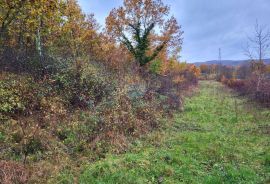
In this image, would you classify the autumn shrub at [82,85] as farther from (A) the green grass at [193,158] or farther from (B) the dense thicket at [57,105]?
(A) the green grass at [193,158]

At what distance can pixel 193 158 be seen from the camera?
30.0 ft


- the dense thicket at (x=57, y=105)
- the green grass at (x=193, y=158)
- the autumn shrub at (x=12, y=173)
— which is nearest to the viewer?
the autumn shrub at (x=12, y=173)

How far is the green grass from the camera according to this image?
752 centimetres

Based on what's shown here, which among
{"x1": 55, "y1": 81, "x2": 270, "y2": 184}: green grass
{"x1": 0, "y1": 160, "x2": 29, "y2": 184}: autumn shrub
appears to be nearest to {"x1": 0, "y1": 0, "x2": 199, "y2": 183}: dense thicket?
{"x1": 0, "y1": 160, "x2": 29, "y2": 184}: autumn shrub

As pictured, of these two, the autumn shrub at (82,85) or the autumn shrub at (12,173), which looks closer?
the autumn shrub at (12,173)

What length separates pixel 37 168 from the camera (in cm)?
731

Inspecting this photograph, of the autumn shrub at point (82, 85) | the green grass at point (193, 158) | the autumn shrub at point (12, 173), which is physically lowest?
the green grass at point (193, 158)

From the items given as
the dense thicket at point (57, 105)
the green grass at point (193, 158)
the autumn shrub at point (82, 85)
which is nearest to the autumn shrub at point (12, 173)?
the dense thicket at point (57, 105)

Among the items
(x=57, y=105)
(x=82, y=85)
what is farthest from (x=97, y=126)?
(x=82, y=85)

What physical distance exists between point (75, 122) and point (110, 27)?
61.3 ft

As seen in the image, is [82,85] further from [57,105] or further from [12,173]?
[12,173]

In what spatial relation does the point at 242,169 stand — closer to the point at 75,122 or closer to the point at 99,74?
the point at 75,122

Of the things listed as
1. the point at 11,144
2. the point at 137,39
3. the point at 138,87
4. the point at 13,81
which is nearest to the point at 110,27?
the point at 137,39

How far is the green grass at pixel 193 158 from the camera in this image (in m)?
7.52
